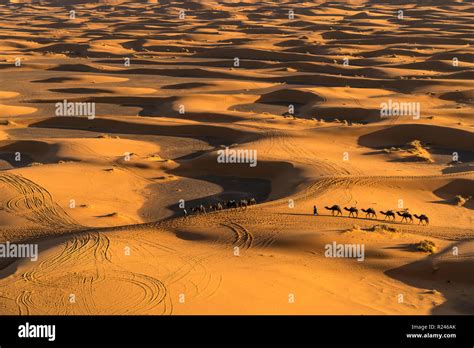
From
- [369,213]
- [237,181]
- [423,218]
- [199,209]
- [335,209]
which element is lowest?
[237,181]

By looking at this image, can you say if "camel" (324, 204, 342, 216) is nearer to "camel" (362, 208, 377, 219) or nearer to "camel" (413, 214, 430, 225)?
"camel" (362, 208, 377, 219)

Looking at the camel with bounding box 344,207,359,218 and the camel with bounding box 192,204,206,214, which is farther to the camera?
the camel with bounding box 192,204,206,214

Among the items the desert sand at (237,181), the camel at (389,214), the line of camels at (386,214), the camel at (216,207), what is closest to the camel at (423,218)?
the line of camels at (386,214)

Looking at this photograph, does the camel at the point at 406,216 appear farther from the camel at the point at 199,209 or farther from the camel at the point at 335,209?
the camel at the point at 199,209

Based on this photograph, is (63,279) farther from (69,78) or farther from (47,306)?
(69,78)

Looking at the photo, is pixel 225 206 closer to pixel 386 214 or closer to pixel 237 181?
pixel 237 181

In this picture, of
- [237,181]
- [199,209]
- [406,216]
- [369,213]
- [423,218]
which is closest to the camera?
[406,216]

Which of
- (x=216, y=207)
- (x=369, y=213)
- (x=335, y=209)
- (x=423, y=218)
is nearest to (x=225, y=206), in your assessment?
(x=216, y=207)

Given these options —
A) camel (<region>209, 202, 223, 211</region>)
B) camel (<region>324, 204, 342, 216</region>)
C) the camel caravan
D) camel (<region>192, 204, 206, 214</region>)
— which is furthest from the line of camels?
camel (<region>192, 204, 206, 214</region>)
